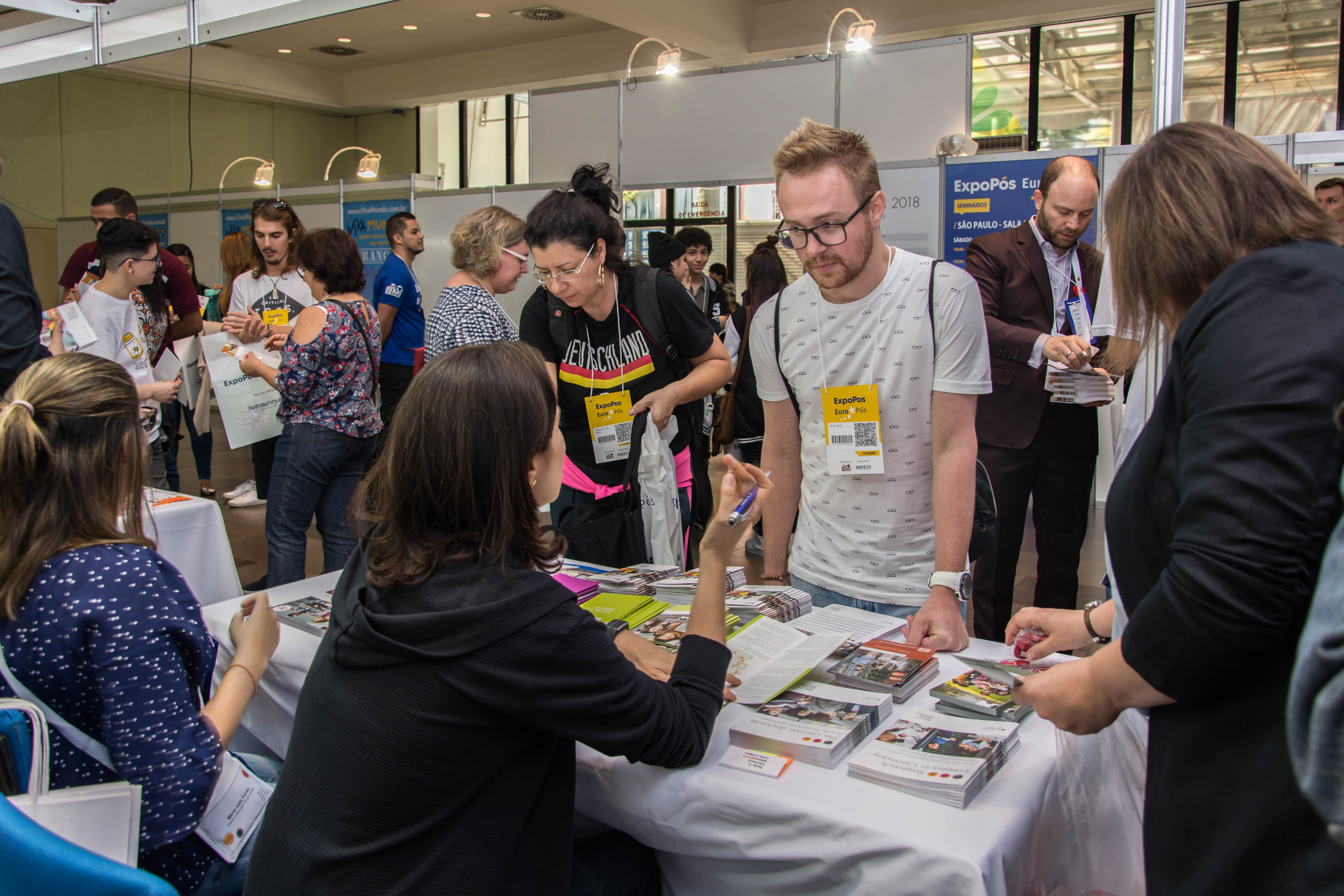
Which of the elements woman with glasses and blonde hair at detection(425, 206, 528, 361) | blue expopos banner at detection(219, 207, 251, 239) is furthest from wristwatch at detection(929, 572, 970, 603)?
blue expopos banner at detection(219, 207, 251, 239)

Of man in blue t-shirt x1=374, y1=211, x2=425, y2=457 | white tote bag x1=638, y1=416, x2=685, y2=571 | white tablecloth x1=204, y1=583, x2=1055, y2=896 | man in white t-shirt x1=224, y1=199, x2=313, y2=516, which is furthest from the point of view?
man in blue t-shirt x1=374, y1=211, x2=425, y2=457

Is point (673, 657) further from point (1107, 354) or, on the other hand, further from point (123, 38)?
point (123, 38)

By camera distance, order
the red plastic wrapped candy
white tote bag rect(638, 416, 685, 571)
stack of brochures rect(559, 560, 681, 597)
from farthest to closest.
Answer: white tote bag rect(638, 416, 685, 571) < stack of brochures rect(559, 560, 681, 597) < the red plastic wrapped candy

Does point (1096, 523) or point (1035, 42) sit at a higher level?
point (1035, 42)

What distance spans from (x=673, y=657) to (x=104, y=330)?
333cm

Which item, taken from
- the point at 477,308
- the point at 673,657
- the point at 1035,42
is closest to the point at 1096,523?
the point at 477,308

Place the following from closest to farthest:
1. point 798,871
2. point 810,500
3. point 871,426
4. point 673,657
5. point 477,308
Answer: point 798,871
point 673,657
point 871,426
point 810,500
point 477,308

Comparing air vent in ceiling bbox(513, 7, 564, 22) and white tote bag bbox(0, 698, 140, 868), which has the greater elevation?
air vent in ceiling bbox(513, 7, 564, 22)

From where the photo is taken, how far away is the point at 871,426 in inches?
68.0

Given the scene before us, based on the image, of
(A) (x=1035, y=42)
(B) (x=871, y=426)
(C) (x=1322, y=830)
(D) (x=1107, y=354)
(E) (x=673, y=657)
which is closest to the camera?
(C) (x=1322, y=830)

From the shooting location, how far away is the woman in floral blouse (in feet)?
10.5

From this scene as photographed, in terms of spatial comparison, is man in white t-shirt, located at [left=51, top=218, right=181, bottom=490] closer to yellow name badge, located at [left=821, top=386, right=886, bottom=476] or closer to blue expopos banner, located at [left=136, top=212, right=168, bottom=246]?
yellow name badge, located at [left=821, top=386, right=886, bottom=476]

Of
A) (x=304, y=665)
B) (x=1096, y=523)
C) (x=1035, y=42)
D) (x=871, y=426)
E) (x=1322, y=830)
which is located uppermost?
(x=1035, y=42)

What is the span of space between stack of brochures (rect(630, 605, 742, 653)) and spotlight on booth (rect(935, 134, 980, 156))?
361 cm
